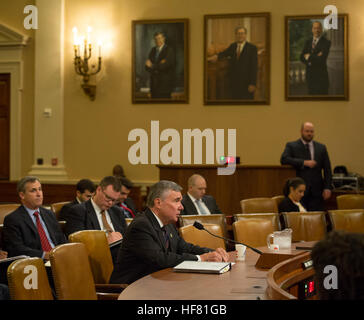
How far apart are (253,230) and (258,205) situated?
70.5 inches

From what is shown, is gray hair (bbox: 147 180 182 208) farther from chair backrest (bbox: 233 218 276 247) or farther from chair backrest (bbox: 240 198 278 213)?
chair backrest (bbox: 240 198 278 213)

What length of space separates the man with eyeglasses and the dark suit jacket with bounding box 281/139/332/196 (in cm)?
326

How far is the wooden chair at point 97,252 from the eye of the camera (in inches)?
154

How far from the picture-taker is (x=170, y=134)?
9.88 metres

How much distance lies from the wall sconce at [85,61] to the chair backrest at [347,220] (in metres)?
5.57

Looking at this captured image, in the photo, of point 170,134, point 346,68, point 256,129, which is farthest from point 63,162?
point 346,68

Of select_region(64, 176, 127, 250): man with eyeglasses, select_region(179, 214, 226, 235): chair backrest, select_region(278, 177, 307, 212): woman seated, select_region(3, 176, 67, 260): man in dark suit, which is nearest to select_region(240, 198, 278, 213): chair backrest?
select_region(278, 177, 307, 212): woman seated

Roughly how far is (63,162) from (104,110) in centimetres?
121

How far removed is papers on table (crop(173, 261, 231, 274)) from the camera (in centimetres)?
326

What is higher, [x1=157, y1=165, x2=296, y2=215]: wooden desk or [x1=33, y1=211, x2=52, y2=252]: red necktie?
[x1=157, y1=165, x2=296, y2=215]: wooden desk

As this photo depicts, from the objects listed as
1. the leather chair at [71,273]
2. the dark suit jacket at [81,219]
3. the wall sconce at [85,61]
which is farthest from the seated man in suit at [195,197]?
the wall sconce at [85,61]

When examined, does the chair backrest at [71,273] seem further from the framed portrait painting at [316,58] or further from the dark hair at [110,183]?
the framed portrait painting at [316,58]
